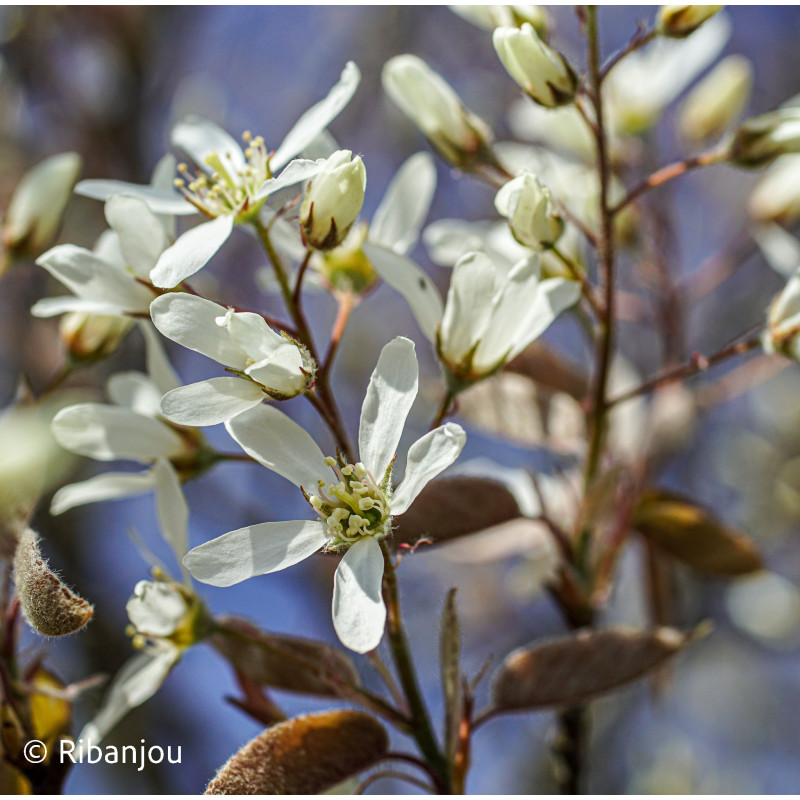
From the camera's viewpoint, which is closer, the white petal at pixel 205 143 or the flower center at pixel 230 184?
the flower center at pixel 230 184

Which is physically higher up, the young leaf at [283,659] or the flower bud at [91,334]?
the flower bud at [91,334]

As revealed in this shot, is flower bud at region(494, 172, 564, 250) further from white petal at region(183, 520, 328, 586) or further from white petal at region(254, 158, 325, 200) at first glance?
white petal at region(183, 520, 328, 586)

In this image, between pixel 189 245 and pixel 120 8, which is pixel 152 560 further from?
pixel 120 8

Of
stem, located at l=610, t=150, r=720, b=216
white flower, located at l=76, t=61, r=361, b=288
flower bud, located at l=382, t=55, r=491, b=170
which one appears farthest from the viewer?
flower bud, located at l=382, t=55, r=491, b=170

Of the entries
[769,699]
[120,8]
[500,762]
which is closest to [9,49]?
[120,8]

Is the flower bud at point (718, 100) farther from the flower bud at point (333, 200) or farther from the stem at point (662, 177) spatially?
the flower bud at point (333, 200)

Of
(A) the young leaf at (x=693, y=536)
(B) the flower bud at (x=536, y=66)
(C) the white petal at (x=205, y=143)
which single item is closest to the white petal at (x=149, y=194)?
(C) the white petal at (x=205, y=143)

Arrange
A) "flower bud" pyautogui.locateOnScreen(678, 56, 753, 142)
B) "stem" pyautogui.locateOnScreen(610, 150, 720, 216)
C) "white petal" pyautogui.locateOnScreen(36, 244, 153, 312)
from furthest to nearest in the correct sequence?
1. "flower bud" pyautogui.locateOnScreen(678, 56, 753, 142)
2. "stem" pyautogui.locateOnScreen(610, 150, 720, 216)
3. "white petal" pyautogui.locateOnScreen(36, 244, 153, 312)

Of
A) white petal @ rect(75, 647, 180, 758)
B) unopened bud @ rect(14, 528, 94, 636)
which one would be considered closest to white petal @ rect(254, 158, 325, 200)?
unopened bud @ rect(14, 528, 94, 636)
